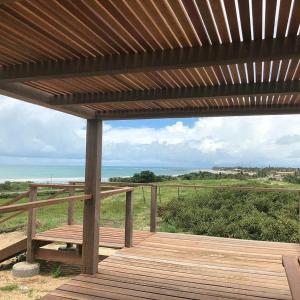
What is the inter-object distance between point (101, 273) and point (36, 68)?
2807 millimetres

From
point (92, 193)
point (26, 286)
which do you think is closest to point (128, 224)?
point (92, 193)

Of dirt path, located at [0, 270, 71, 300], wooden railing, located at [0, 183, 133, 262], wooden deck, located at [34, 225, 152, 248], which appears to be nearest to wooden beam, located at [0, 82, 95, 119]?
wooden railing, located at [0, 183, 133, 262]

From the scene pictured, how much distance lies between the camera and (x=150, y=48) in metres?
2.49

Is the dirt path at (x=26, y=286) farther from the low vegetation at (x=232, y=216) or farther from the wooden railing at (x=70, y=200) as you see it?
the low vegetation at (x=232, y=216)

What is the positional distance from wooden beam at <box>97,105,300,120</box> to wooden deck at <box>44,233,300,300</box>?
1.94 meters

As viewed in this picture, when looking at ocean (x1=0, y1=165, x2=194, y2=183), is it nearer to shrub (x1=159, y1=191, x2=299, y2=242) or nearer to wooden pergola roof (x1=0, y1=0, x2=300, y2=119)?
shrub (x1=159, y1=191, x2=299, y2=242)

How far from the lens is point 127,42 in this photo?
2.39 m

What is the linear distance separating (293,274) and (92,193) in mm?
2684

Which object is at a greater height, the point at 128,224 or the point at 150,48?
the point at 150,48

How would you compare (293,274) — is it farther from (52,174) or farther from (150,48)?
(52,174)

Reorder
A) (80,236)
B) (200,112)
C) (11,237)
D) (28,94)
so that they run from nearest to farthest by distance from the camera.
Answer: (28,94), (200,112), (80,236), (11,237)

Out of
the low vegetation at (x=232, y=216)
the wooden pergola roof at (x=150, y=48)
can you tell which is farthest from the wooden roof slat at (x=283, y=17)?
the low vegetation at (x=232, y=216)

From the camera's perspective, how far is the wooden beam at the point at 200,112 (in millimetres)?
4098

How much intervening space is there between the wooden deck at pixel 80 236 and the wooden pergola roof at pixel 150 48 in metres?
3.32
